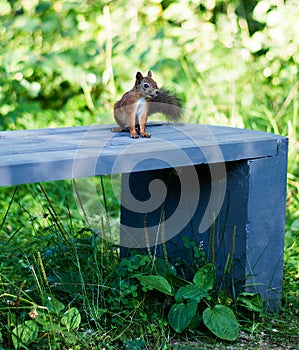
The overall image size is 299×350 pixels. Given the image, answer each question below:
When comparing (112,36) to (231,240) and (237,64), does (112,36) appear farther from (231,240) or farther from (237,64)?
(231,240)

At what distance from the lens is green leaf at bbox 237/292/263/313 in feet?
8.84

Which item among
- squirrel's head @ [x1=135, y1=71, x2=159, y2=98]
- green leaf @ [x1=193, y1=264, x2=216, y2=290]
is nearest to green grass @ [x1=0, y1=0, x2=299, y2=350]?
green leaf @ [x1=193, y1=264, x2=216, y2=290]

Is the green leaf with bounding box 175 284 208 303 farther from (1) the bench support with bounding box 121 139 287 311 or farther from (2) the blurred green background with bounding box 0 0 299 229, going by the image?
(2) the blurred green background with bounding box 0 0 299 229

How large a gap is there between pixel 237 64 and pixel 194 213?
298 centimetres

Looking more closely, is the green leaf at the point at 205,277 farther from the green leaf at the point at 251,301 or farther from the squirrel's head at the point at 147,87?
the squirrel's head at the point at 147,87

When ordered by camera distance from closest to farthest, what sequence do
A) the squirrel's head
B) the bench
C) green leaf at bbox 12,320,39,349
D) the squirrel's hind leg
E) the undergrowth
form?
green leaf at bbox 12,320,39,349 → the undergrowth → the bench → the squirrel's head → the squirrel's hind leg

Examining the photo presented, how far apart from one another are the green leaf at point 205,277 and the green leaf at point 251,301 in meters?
0.17

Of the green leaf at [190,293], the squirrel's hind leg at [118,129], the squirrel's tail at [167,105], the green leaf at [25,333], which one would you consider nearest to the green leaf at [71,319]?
the green leaf at [25,333]

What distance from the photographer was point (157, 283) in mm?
2588

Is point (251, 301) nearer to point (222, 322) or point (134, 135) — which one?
point (222, 322)

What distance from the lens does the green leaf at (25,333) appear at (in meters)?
2.26

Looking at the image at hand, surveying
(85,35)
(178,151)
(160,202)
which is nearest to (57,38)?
(85,35)

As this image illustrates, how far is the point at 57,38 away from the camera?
19.6 ft

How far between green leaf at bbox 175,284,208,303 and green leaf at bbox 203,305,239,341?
0.07 m
